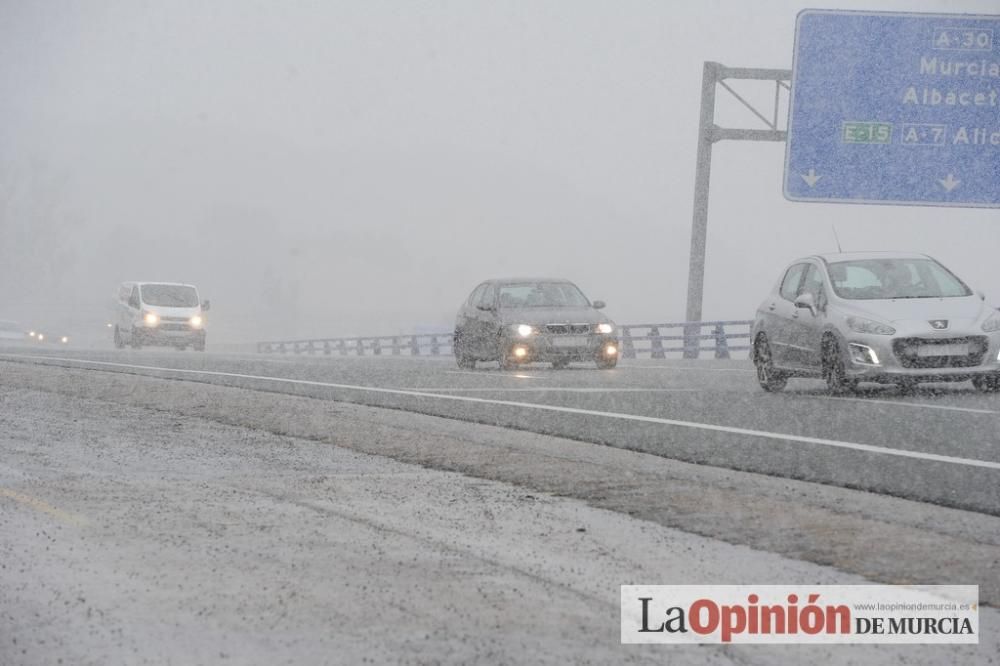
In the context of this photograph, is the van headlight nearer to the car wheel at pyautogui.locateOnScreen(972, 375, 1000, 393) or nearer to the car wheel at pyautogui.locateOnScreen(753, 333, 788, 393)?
the car wheel at pyautogui.locateOnScreen(972, 375, 1000, 393)

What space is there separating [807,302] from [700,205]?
1934cm

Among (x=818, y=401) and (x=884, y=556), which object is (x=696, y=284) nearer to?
(x=818, y=401)

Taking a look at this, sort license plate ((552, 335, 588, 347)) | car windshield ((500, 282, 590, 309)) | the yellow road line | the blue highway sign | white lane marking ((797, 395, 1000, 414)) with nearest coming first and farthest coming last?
1. the yellow road line
2. white lane marking ((797, 395, 1000, 414))
3. license plate ((552, 335, 588, 347))
4. car windshield ((500, 282, 590, 309))
5. the blue highway sign

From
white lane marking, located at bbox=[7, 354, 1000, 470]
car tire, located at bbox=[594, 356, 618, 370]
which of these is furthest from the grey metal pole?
white lane marking, located at bbox=[7, 354, 1000, 470]

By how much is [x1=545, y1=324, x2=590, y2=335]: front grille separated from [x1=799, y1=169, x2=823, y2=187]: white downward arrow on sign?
24.8 ft

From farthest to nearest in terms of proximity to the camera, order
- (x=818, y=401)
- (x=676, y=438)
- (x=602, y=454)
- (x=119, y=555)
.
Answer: (x=818, y=401) < (x=676, y=438) < (x=602, y=454) < (x=119, y=555)

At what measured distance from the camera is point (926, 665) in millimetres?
4180

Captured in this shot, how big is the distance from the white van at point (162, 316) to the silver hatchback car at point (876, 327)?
2511 centimetres

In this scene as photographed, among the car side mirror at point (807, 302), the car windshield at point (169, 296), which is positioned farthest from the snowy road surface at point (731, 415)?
the car windshield at point (169, 296)

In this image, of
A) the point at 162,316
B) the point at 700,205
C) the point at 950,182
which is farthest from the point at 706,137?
the point at 162,316

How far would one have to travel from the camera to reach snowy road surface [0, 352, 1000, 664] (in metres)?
4.35

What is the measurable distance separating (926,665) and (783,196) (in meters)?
24.7

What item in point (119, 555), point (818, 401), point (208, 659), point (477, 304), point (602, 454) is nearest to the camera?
point (208, 659)

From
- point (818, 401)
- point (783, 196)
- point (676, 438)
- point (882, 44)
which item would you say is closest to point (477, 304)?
point (783, 196)
